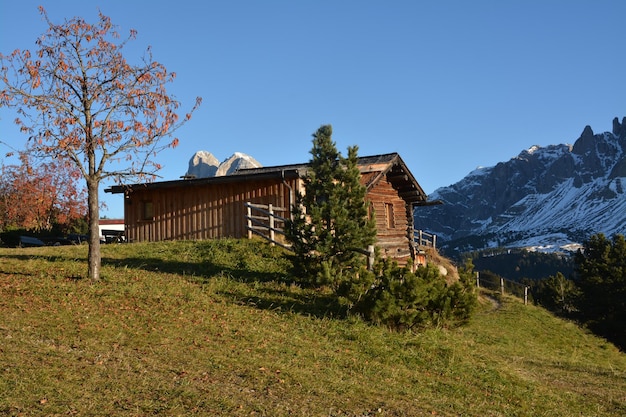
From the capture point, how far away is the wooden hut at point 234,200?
24531mm

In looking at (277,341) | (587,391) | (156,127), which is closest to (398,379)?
(277,341)

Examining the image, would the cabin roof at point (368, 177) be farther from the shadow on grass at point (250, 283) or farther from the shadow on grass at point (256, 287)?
the shadow on grass at point (256, 287)

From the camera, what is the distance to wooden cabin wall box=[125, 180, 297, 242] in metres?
24.7

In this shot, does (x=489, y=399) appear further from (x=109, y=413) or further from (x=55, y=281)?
(x=55, y=281)

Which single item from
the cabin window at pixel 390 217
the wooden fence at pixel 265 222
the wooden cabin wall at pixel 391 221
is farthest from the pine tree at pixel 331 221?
the cabin window at pixel 390 217

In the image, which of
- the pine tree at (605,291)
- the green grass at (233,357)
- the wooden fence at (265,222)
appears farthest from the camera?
the pine tree at (605,291)

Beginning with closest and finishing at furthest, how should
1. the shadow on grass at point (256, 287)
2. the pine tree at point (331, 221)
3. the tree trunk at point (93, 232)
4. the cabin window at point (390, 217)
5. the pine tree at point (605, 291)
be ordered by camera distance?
the shadow on grass at point (256, 287), the tree trunk at point (93, 232), the pine tree at point (331, 221), the cabin window at point (390, 217), the pine tree at point (605, 291)

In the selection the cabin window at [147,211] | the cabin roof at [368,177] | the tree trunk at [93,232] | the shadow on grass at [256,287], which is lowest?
the shadow on grass at [256,287]

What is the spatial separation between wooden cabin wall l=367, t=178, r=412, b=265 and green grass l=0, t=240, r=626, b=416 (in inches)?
433

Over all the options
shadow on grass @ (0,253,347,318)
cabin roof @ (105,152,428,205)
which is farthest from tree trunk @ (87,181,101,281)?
cabin roof @ (105,152,428,205)

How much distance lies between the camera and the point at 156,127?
49.4 ft

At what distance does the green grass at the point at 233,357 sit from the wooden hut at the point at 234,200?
633 centimetres

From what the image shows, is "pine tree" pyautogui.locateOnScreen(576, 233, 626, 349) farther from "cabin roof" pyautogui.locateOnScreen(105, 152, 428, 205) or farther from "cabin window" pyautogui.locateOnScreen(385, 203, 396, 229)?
"cabin window" pyautogui.locateOnScreen(385, 203, 396, 229)

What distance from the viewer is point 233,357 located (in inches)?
396
